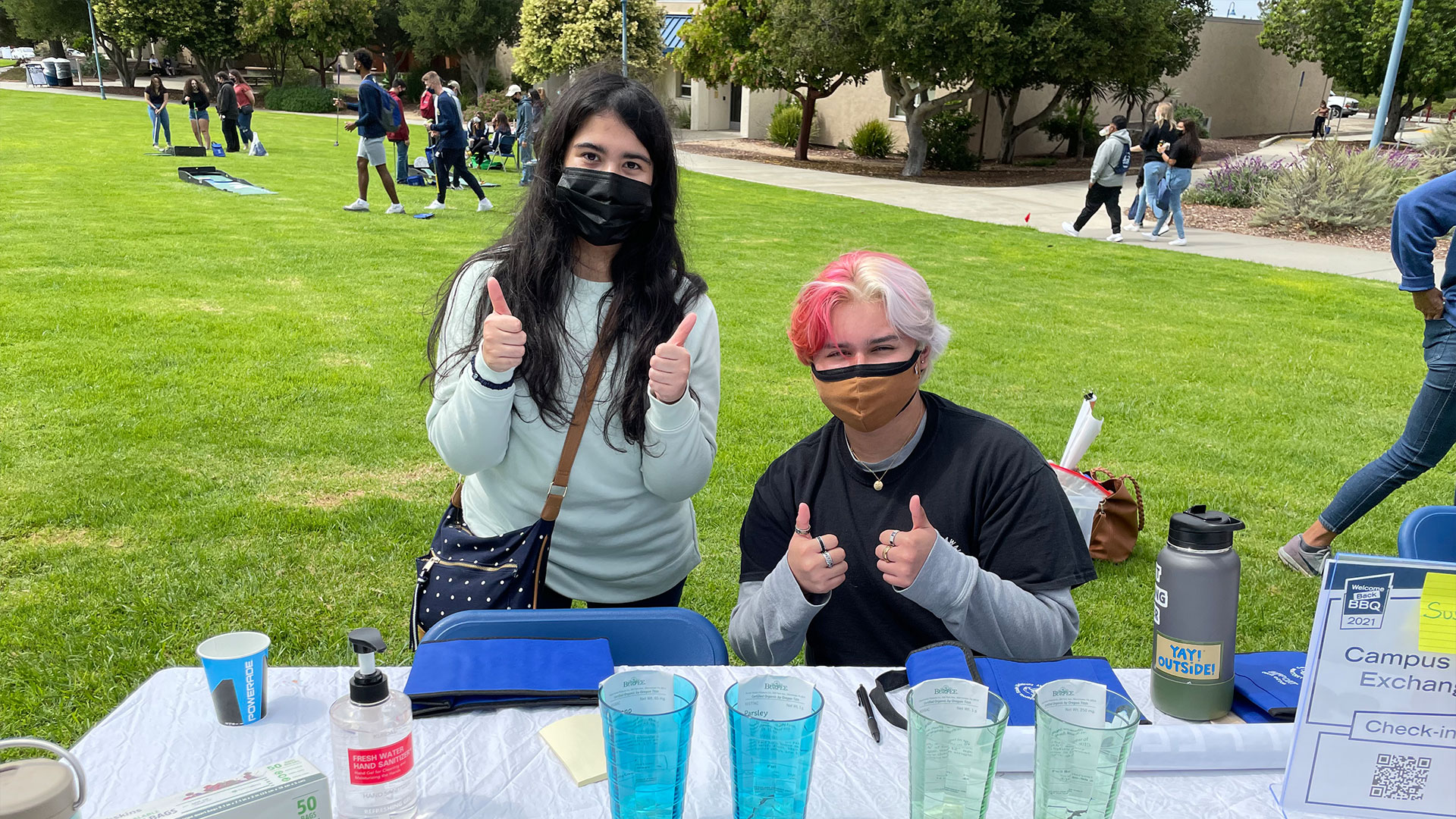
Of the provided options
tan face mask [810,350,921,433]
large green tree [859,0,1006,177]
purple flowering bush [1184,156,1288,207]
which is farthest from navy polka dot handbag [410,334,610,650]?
large green tree [859,0,1006,177]

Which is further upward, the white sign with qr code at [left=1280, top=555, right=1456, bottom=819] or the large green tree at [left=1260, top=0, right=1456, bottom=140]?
the large green tree at [left=1260, top=0, right=1456, bottom=140]

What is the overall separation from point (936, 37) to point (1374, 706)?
20.3 metres

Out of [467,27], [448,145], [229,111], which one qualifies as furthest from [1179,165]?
[467,27]

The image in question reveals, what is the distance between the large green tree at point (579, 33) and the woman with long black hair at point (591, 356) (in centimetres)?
3233

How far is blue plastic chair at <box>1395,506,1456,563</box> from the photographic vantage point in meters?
2.41

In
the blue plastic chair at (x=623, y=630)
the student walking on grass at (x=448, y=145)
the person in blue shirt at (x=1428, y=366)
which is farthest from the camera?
the student walking on grass at (x=448, y=145)

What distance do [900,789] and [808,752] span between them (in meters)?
0.37

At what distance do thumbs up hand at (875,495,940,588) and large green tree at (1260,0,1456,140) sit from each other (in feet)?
101

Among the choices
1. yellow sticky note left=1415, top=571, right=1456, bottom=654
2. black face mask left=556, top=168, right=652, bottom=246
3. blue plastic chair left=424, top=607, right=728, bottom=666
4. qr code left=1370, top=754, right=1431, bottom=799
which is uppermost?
black face mask left=556, top=168, right=652, bottom=246

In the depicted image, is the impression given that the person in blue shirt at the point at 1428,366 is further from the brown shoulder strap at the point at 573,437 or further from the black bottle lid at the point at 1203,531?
the brown shoulder strap at the point at 573,437

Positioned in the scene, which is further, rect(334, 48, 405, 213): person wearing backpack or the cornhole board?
the cornhole board

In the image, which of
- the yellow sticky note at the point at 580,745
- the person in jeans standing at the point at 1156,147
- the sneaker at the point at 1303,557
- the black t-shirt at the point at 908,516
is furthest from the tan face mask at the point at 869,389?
the person in jeans standing at the point at 1156,147

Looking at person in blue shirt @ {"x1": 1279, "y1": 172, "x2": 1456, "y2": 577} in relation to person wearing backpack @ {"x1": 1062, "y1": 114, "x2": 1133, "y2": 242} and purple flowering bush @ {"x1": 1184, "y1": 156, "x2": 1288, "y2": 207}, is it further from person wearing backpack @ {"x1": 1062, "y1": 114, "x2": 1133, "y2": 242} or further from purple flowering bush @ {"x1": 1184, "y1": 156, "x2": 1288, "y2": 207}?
purple flowering bush @ {"x1": 1184, "y1": 156, "x2": 1288, "y2": 207}

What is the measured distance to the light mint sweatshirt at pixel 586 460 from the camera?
2234 millimetres
